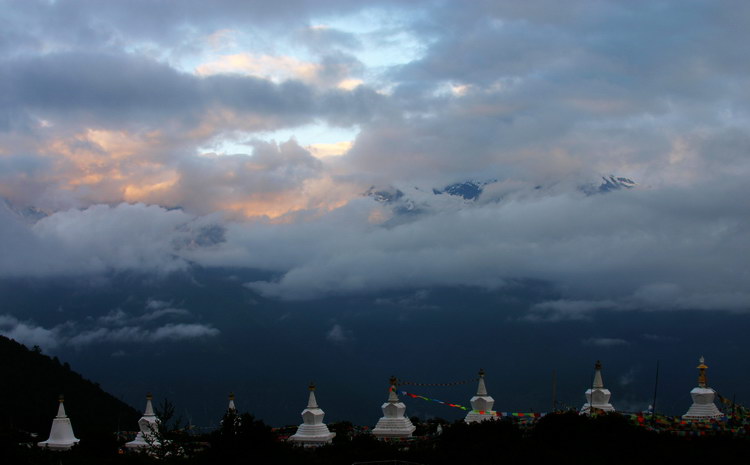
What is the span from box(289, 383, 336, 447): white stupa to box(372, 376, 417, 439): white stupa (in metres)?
3.12

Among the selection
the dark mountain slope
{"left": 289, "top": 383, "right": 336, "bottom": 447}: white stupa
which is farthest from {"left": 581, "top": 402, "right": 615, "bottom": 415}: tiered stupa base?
the dark mountain slope

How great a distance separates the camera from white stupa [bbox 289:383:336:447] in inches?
2140

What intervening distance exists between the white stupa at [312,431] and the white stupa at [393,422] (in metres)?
3.12

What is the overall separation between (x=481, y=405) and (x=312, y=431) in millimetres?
10586

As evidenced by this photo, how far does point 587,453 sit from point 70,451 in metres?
34.4

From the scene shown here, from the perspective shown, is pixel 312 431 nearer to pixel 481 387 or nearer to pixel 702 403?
pixel 481 387

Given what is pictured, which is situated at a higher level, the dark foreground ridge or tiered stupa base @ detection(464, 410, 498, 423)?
tiered stupa base @ detection(464, 410, 498, 423)

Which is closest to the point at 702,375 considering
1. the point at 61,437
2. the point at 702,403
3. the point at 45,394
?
the point at 702,403

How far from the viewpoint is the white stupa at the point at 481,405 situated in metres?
53.6

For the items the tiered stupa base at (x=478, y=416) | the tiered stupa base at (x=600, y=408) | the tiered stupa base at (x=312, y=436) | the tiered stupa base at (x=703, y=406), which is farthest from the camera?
the tiered stupa base at (x=312, y=436)

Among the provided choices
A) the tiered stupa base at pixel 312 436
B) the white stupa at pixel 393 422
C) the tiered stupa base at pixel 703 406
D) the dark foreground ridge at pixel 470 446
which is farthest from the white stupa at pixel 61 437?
the tiered stupa base at pixel 703 406

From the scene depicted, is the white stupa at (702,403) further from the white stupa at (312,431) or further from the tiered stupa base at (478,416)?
the white stupa at (312,431)

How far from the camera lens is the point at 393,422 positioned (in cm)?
5434

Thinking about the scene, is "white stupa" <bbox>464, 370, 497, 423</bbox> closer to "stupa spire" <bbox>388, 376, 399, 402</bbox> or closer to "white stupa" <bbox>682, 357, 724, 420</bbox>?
"stupa spire" <bbox>388, 376, 399, 402</bbox>
